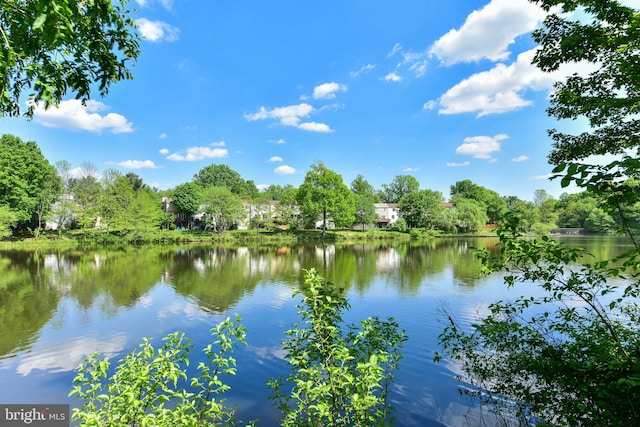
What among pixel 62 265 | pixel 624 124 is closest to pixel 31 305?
pixel 62 265

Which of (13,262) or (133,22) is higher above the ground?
(133,22)

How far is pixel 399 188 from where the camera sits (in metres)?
96.7

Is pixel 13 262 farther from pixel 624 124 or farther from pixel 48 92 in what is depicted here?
pixel 624 124

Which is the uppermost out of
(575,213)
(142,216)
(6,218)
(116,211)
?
→ (575,213)

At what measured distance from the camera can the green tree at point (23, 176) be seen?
38.4 meters

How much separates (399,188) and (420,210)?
30.2 metres

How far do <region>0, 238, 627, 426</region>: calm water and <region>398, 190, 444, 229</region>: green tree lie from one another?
44.9 meters

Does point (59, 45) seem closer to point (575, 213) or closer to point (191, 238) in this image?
point (191, 238)

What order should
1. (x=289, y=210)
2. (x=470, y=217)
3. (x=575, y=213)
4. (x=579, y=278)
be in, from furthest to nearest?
(x=575, y=213) < (x=470, y=217) < (x=289, y=210) < (x=579, y=278)

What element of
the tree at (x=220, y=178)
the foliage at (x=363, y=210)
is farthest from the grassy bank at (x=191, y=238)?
the tree at (x=220, y=178)

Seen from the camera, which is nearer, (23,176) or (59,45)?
(59,45)

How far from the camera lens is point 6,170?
3844 centimetres

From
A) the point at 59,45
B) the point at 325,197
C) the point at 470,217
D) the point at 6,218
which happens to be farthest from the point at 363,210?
the point at 59,45

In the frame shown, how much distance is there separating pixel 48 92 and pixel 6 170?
51447 mm
